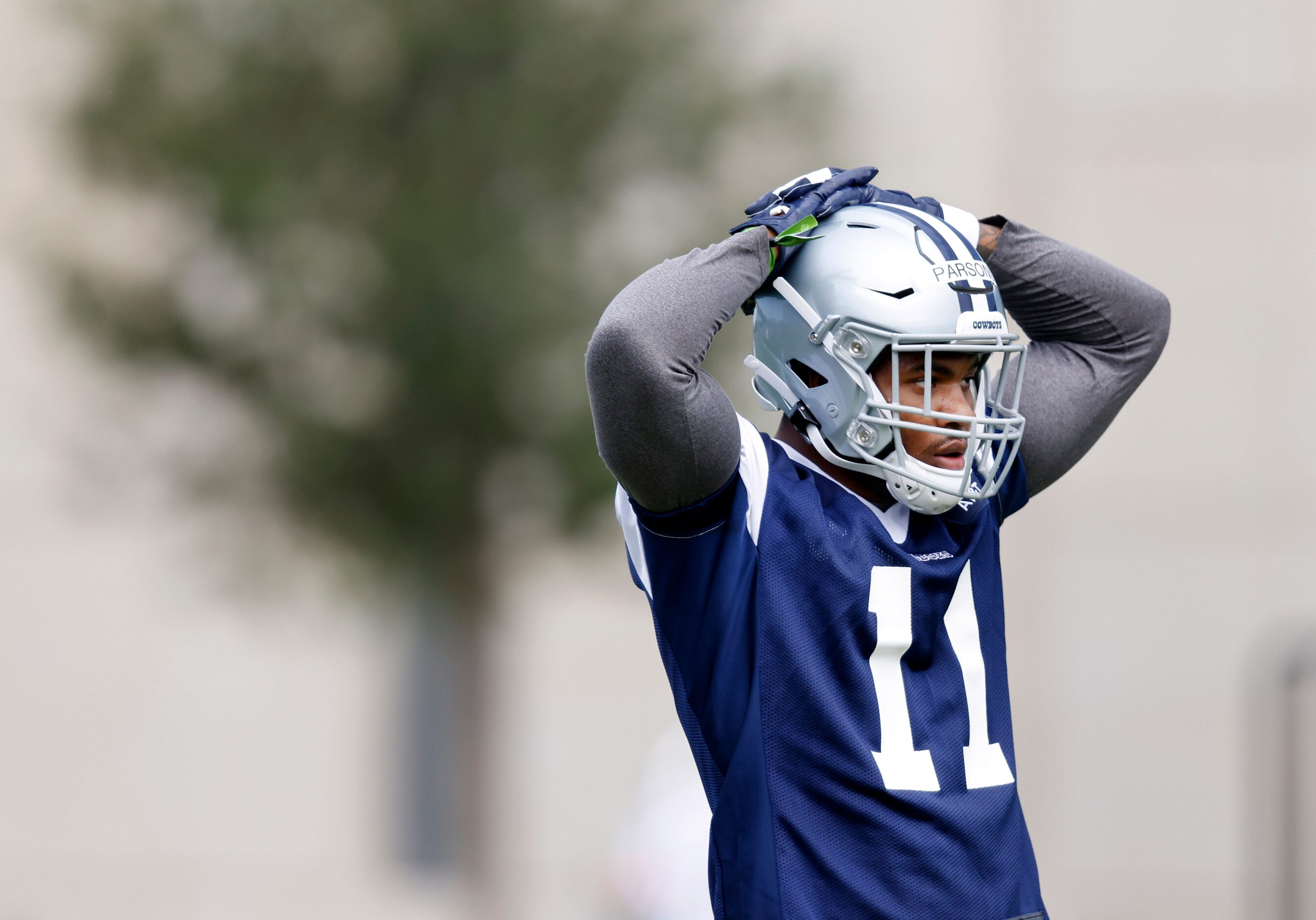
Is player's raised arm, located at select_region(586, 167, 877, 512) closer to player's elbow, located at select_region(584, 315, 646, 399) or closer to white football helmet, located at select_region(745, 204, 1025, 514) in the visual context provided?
player's elbow, located at select_region(584, 315, 646, 399)

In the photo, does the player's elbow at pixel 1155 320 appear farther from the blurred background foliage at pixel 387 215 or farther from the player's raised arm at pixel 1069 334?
the blurred background foliage at pixel 387 215

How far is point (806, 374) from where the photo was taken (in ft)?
7.64

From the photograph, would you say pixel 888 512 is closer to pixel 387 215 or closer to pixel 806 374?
pixel 806 374

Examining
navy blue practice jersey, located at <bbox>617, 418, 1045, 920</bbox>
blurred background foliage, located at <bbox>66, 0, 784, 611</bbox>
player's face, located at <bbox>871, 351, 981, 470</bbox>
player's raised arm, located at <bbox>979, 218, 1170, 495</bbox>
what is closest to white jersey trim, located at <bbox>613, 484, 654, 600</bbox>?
navy blue practice jersey, located at <bbox>617, 418, 1045, 920</bbox>

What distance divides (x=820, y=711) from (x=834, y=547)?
0.25 m

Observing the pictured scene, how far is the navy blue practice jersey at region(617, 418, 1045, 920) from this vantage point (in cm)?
209

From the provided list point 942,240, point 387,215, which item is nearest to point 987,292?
point 942,240

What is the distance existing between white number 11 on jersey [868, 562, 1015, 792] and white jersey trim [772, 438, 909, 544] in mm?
94

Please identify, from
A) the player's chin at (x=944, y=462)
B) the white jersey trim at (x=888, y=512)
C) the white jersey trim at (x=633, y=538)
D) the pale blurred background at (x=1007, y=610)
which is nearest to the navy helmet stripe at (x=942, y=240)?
the player's chin at (x=944, y=462)

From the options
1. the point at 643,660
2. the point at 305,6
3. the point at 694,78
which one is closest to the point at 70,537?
the point at 643,660

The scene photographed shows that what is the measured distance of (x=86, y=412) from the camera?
6.39 meters

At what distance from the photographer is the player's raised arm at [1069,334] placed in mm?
2574

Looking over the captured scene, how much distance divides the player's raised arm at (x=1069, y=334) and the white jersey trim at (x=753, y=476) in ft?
1.89

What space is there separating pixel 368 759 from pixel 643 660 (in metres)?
1.75
